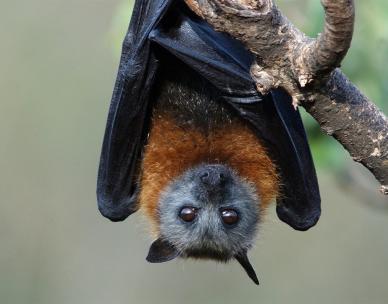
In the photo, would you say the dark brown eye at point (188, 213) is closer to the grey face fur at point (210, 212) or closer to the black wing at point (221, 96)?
the grey face fur at point (210, 212)

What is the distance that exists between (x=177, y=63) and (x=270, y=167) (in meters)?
1.07

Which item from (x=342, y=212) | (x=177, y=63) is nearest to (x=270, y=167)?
(x=177, y=63)

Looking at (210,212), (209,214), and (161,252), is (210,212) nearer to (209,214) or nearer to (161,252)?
(209,214)

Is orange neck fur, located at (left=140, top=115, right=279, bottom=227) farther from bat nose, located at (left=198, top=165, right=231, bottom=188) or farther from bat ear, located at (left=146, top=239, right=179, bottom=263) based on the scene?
bat ear, located at (left=146, top=239, right=179, bottom=263)

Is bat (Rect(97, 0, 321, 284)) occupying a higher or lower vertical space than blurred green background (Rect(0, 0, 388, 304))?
higher

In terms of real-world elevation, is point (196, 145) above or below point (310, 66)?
below

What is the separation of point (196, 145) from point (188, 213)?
1.73 feet

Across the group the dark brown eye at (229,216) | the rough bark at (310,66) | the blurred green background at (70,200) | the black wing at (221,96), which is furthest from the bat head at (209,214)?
the blurred green background at (70,200)

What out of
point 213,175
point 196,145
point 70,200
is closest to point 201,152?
point 196,145

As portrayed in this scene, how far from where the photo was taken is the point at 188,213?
5.87 m

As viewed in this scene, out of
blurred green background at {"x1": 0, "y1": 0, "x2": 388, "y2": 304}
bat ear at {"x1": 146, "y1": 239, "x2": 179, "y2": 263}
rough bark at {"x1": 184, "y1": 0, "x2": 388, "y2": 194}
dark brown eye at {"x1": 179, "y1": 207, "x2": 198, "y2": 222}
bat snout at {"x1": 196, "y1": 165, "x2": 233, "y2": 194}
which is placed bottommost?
blurred green background at {"x1": 0, "y1": 0, "x2": 388, "y2": 304}

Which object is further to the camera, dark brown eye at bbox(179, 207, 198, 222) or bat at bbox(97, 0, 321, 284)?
dark brown eye at bbox(179, 207, 198, 222)

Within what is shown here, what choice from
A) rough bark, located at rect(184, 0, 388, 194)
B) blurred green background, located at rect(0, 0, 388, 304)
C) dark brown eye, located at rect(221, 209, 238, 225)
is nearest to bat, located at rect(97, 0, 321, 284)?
dark brown eye, located at rect(221, 209, 238, 225)

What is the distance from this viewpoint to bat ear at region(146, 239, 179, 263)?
625cm
